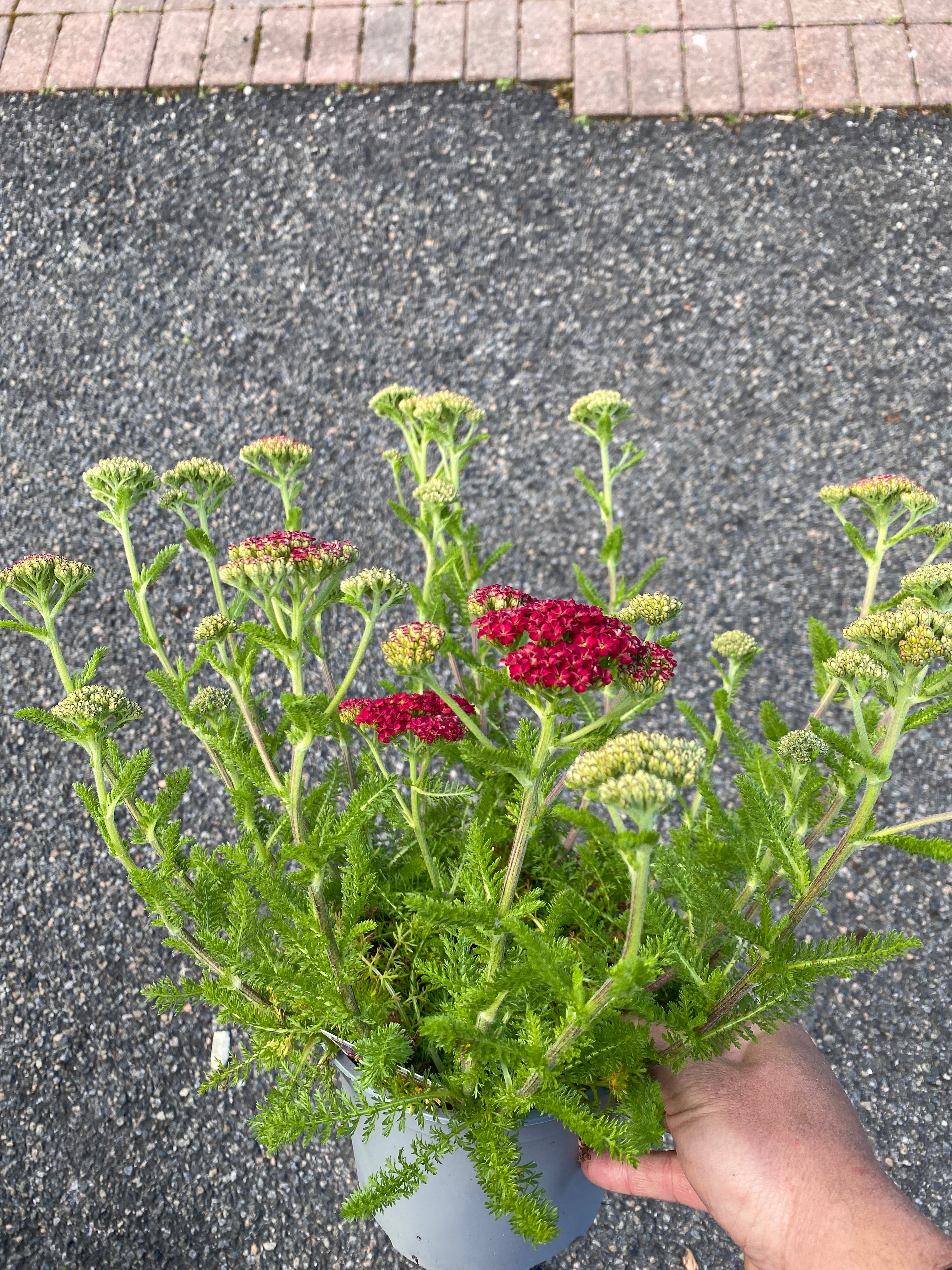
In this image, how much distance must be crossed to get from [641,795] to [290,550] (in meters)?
0.64

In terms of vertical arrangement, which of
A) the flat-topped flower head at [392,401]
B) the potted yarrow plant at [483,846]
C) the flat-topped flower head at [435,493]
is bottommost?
the potted yarrow plant at [483,846]

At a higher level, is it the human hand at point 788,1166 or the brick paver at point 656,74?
the brick paver at point 656,74

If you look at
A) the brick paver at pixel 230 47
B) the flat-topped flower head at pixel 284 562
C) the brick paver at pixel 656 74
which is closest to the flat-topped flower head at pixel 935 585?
the flat-topped flower head at pixel 284 562

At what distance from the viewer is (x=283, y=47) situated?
4188mm

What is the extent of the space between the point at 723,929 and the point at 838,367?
9.00ft

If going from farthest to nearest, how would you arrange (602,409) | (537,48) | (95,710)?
(537,48) → (602,409) → (95,710)

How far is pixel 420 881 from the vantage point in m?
1.77

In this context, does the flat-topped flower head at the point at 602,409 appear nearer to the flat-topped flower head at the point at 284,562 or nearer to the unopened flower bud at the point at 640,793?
the flat-topped flower head at the point at 284,562

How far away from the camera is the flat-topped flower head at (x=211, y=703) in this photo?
64.2 inches

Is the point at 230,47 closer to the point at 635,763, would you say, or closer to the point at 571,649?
the point at 571,649

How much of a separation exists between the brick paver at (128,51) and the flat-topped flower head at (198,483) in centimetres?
341

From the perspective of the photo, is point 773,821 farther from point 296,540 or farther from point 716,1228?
point 716,1228

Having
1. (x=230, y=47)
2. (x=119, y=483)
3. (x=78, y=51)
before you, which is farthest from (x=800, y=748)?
(x=78, y=51)

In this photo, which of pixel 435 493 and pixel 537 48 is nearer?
pixel 435 493
